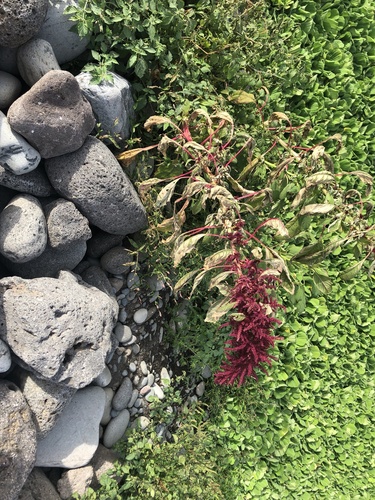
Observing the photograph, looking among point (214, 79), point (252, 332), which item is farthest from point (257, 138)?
point (252, 332)

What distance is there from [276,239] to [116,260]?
0.85 meters

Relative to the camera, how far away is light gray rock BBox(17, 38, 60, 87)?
1.96 metres

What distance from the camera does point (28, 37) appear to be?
6.23ft

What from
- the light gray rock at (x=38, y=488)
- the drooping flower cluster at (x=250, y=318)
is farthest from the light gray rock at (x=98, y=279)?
the light gray rock at (x=38, y=488)

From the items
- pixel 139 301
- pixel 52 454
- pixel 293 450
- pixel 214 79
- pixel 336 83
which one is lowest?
pixel 293 450

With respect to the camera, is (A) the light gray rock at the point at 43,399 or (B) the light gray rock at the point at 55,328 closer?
(B) the light gray rock at the point at 55,328

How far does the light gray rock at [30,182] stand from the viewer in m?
1.95

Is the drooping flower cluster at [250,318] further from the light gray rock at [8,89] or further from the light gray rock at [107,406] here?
the light gray rock at [8,89]

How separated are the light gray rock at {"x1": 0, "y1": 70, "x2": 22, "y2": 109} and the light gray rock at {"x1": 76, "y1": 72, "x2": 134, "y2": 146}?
0.92ft

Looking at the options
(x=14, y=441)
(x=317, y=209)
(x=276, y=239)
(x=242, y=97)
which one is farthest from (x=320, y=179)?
(x=14, y=441)

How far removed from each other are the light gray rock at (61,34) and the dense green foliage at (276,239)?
90 mm

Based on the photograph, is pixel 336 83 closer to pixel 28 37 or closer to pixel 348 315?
pixel 348 315

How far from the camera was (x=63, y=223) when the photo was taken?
2.05 meters

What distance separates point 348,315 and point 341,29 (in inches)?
86.1
